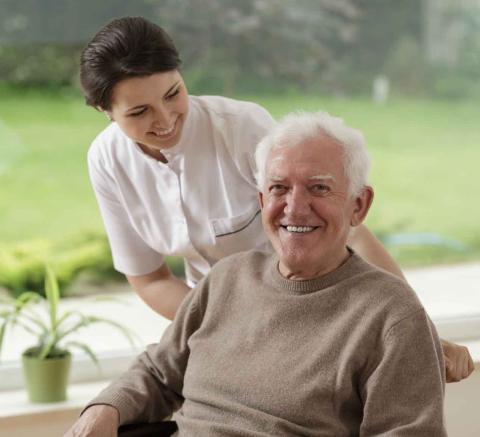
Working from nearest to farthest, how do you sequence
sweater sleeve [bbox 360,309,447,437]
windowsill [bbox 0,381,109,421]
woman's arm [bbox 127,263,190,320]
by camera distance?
sweater sleeve [bbox 360,309,447,437]
woman's arm [bbox 127,263,190,320]
windowsill [bbox 0,381,109,421]

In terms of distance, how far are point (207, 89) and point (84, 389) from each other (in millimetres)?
1138

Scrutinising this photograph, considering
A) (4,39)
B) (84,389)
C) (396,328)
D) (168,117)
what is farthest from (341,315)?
(4,39)

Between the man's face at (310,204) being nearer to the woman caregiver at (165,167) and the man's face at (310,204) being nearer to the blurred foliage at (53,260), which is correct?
the woman caregiver at (165,167)

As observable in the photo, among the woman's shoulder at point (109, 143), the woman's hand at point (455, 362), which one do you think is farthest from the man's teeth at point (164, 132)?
the woman's hand at point (455, 362)

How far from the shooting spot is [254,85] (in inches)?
145

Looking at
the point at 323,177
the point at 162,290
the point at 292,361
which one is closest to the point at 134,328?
the point at 162,290

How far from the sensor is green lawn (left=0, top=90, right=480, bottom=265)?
3516 mm

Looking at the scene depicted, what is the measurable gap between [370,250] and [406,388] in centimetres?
50

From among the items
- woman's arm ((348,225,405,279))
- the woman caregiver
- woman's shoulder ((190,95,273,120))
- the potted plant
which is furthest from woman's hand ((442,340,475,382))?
the potted plant

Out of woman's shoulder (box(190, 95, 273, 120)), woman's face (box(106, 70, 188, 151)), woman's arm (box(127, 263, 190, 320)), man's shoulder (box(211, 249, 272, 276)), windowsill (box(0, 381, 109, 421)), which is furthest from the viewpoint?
windowsill (box(0, 381, 109, 421))

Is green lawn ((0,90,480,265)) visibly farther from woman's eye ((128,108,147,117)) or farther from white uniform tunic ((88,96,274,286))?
woman's eye ((128,108,147,117))

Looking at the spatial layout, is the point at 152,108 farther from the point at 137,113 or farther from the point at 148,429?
the point at 148,429

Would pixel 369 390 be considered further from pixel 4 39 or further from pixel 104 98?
pixel 4 39

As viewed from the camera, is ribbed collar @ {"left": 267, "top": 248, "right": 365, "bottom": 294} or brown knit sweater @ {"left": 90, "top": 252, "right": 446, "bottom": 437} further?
ribbed collar @ {"left": 267, "top": 248, "right": 365, "bottom": 294}
